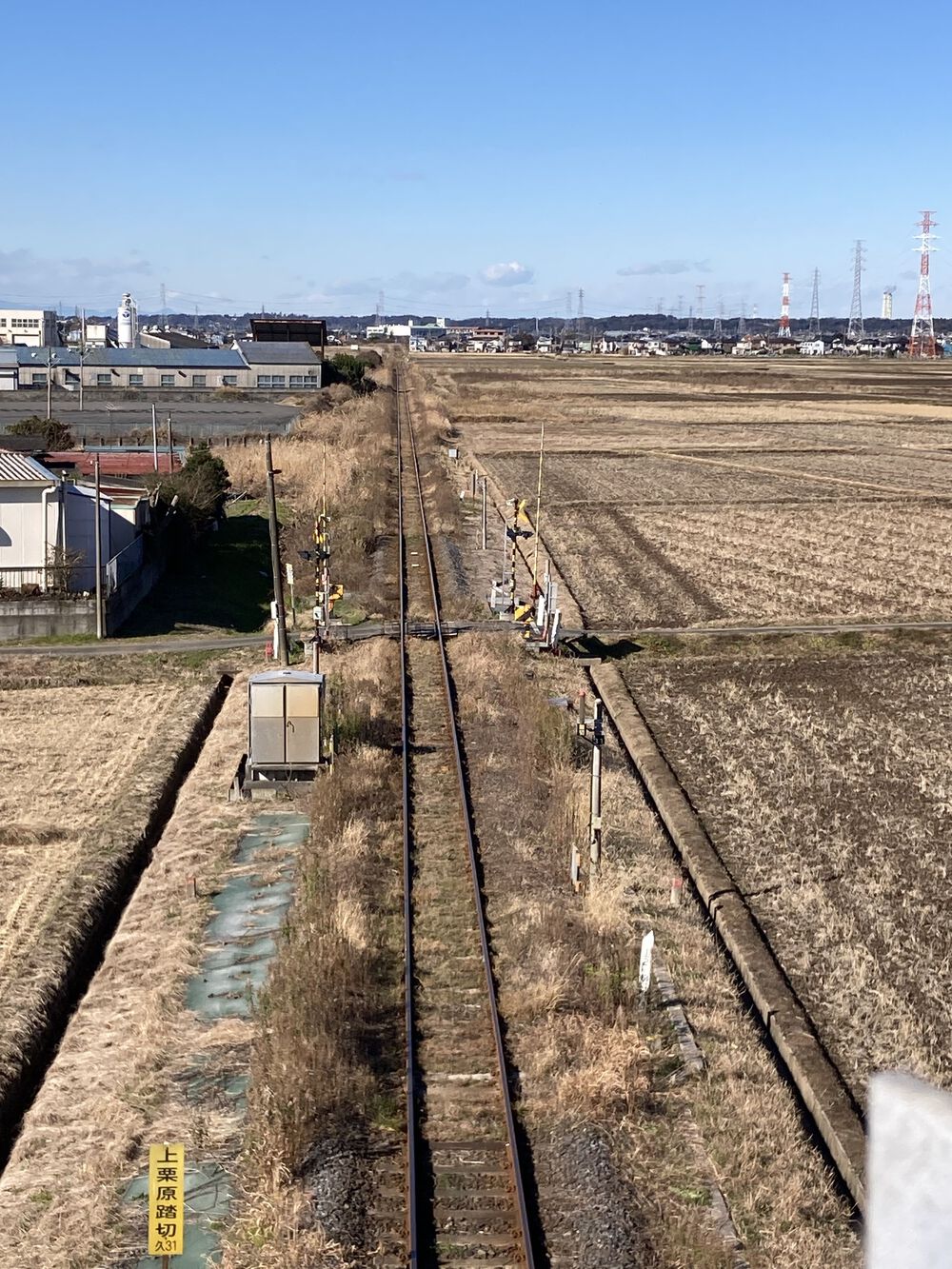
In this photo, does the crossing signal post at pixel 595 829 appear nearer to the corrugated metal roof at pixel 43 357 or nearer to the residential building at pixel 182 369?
the residential building at pixel 182 369

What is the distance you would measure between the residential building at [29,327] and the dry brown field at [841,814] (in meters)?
138

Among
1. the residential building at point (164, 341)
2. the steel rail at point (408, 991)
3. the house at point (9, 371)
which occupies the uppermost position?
the residential building at point (164, 341)

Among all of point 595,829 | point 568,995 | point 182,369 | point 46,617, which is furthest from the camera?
point 182,369

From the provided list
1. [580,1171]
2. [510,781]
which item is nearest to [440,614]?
[510,781]

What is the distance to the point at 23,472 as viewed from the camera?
1033 inches

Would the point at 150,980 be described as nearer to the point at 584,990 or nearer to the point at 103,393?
the point at 584,990

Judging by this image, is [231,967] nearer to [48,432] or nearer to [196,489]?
[196,489]

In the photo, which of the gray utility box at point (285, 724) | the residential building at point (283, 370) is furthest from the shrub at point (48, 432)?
the residential building at point (283, 370)

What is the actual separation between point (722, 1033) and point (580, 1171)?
229 centimetres

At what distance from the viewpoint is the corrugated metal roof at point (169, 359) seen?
9231cm

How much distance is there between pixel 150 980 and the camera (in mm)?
11984

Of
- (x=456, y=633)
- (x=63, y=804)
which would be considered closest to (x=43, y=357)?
(x=456, y=633)

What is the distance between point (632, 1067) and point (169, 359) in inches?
3559

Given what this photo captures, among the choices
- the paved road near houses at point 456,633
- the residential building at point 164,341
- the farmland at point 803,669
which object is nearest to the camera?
the farmland at point 803,669
